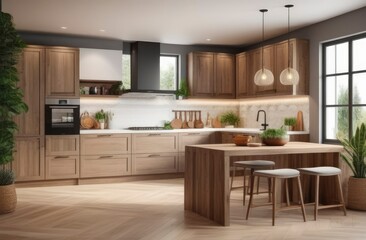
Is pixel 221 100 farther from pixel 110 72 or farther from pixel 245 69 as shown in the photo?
pixel 110 72

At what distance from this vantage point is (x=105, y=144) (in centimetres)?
704

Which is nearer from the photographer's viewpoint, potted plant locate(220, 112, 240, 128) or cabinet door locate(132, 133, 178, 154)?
cabinet door locate(132, 133, 178, 154)

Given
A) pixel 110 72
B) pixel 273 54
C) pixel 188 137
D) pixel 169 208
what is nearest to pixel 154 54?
pixel 110 72

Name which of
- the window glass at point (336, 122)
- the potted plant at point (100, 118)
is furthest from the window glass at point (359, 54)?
the potted plant at point (100, 118)

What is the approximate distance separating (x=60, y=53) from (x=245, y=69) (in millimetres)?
3320

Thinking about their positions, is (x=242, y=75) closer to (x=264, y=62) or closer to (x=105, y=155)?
(x=264, y=62)

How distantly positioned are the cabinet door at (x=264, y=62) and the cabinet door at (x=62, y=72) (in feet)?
10.1

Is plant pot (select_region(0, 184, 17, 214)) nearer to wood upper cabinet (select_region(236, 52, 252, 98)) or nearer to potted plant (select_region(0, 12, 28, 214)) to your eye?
potted plant (select_region(0, 12, 28, 214))

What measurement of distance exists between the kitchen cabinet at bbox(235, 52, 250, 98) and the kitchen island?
2584mm

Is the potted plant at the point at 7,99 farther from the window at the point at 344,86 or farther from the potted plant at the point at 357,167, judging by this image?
the window at the point at 344,86

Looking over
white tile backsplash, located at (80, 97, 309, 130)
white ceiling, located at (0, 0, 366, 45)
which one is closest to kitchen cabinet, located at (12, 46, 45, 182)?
white ceiling, located at (0, 0, 366, 45)

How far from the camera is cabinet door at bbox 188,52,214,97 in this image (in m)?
7.90

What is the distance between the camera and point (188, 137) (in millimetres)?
7578

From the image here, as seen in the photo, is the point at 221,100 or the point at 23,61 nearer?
the point at 23,61
